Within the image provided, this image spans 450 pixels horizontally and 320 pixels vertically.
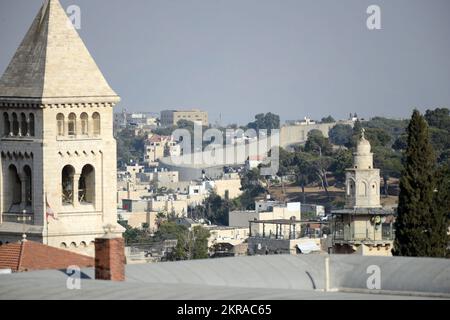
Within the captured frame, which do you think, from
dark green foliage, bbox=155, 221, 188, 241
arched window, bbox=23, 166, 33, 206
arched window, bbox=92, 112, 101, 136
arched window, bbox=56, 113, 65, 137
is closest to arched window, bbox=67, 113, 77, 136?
arched window, bbox=56, 113, 65, 137

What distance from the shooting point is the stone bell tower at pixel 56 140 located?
7056cm

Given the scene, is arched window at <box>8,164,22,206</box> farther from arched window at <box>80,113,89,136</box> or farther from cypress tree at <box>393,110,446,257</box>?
cypress tree at <box>393,110,446,257</box>

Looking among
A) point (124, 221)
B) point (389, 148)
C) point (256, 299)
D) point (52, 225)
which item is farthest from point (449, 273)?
point (389, 148)

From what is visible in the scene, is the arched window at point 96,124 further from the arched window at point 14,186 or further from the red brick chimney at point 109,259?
the red brick chimney at point 109,259

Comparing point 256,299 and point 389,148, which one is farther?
point 389,148

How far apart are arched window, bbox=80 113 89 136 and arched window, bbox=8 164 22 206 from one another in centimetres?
221

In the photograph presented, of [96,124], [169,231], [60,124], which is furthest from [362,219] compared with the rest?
[169,231]

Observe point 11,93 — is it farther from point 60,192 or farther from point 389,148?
point 389,148

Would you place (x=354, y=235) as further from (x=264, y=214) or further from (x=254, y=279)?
(x=264, y=214)

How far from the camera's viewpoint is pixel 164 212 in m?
186

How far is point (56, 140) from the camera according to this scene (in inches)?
2795

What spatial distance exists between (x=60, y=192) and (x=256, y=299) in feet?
93.1

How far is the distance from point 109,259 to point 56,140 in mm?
21833
